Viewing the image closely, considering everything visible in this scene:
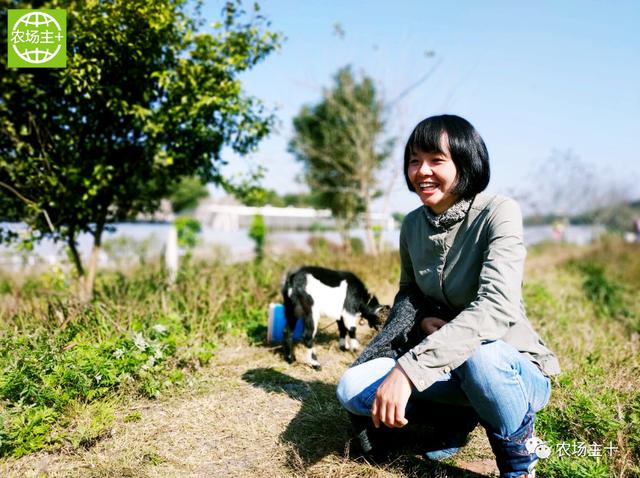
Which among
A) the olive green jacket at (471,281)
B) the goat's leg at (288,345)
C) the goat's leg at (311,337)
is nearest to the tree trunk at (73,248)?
the goat's leg at (288,345)

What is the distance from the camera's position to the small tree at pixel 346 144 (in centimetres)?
1103

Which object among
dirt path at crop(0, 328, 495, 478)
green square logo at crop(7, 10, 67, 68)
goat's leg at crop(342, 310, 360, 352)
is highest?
green square logo at crop(7, 10, 67, 68)

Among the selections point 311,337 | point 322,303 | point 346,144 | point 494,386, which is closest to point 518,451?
point 494,386

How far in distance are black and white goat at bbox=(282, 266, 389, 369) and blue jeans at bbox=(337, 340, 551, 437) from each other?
1.73 m

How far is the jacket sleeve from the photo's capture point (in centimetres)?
166

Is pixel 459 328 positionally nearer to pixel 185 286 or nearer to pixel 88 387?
pixel 88 387

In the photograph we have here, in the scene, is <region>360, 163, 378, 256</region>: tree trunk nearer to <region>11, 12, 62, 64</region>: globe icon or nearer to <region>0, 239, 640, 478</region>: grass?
<region>0, 239, 640, 478</region>: grass

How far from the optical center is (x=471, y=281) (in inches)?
79.4

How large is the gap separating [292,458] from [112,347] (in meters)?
1.40

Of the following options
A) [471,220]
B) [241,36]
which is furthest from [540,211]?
[471,220]

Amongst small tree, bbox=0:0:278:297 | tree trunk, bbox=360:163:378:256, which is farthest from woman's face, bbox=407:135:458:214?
tree trunk, bbox=360:163:378:256

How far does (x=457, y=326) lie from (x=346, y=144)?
1011 cm

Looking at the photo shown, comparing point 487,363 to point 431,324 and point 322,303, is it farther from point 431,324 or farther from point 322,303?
point 322,303

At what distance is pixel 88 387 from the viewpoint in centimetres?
272
